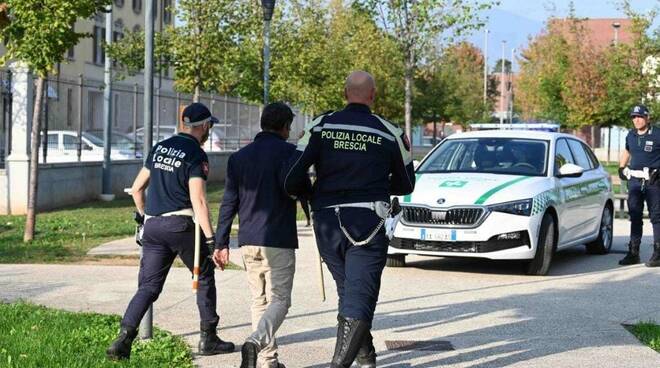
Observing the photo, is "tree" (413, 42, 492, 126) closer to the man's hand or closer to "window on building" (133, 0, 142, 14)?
"window on building" (133, 0, 142, 14)

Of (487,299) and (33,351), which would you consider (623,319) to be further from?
(33,351)

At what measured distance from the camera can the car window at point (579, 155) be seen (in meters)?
14.0

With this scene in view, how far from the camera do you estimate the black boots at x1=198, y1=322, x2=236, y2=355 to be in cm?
757

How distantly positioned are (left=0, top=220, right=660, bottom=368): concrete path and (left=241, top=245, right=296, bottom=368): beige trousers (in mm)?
566

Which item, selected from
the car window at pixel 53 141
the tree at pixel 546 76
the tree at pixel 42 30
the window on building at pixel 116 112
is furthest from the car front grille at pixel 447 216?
the tree at pixel 546 76

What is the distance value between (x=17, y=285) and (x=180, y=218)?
4.01 meters

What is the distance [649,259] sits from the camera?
14070mm

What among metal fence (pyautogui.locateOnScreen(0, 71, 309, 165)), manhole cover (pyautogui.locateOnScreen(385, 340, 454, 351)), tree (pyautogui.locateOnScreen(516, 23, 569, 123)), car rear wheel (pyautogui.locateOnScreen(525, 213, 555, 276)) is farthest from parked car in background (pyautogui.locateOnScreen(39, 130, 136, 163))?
tree (pyautogui.locateOnScreen(516, 23, 569, 123))

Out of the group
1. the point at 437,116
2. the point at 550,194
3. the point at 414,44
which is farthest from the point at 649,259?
the point at 437,116

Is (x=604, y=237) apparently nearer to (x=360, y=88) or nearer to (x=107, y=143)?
(x=360, y=88)

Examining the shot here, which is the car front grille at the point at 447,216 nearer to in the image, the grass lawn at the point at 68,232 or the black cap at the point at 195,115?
the grass lawn at the point at 68,232

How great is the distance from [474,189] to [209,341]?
5.06 metres

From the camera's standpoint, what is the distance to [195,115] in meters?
7.33

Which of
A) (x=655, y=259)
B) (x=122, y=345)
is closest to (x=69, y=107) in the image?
(x=655, y=259)
